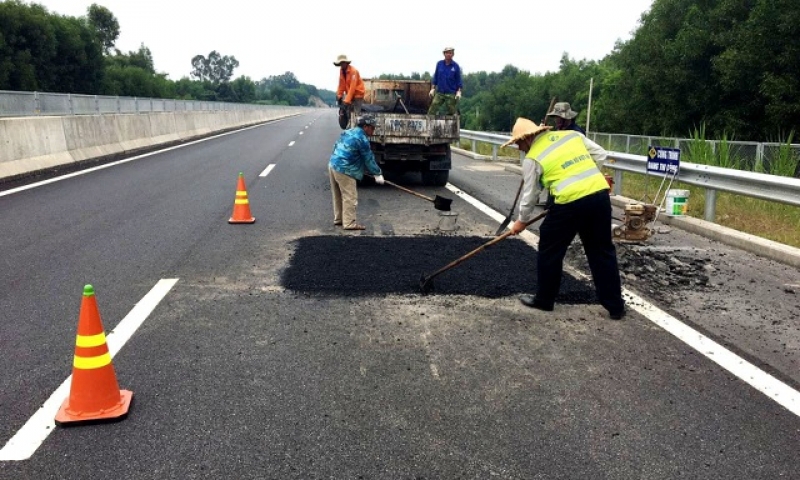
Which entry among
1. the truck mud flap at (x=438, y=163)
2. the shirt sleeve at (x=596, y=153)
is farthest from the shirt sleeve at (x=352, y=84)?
the shirt sleeve at (x=596, y=153)

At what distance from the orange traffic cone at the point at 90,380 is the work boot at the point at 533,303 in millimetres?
3066

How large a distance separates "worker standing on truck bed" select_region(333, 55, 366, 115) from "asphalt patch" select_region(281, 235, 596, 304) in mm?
4800

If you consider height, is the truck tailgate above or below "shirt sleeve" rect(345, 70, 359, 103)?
below

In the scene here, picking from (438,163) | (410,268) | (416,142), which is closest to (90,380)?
(410,268)

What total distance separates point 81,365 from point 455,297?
9.65 feet

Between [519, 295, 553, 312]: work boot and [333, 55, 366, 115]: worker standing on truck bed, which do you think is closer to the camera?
[519, 295, 553, 312]: work boot

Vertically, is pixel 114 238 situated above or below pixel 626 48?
below

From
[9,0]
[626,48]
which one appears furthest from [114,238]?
[9,0]

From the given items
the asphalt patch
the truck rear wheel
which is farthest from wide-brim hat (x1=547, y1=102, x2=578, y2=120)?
the truck rear wheel

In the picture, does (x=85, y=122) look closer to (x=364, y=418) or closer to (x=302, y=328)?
(x=302, y=328)

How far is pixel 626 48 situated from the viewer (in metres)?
40.4

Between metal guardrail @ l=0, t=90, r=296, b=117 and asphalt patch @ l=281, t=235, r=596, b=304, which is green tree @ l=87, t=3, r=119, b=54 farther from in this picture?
asphalt patch @ l=281, t=235, r=596, b=304

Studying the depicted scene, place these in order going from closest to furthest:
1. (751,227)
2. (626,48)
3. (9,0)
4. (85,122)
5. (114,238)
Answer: (114,238)
(751,227)
(85,122)
(626,48)
(9,0)

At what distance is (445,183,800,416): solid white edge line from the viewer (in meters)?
3.50
